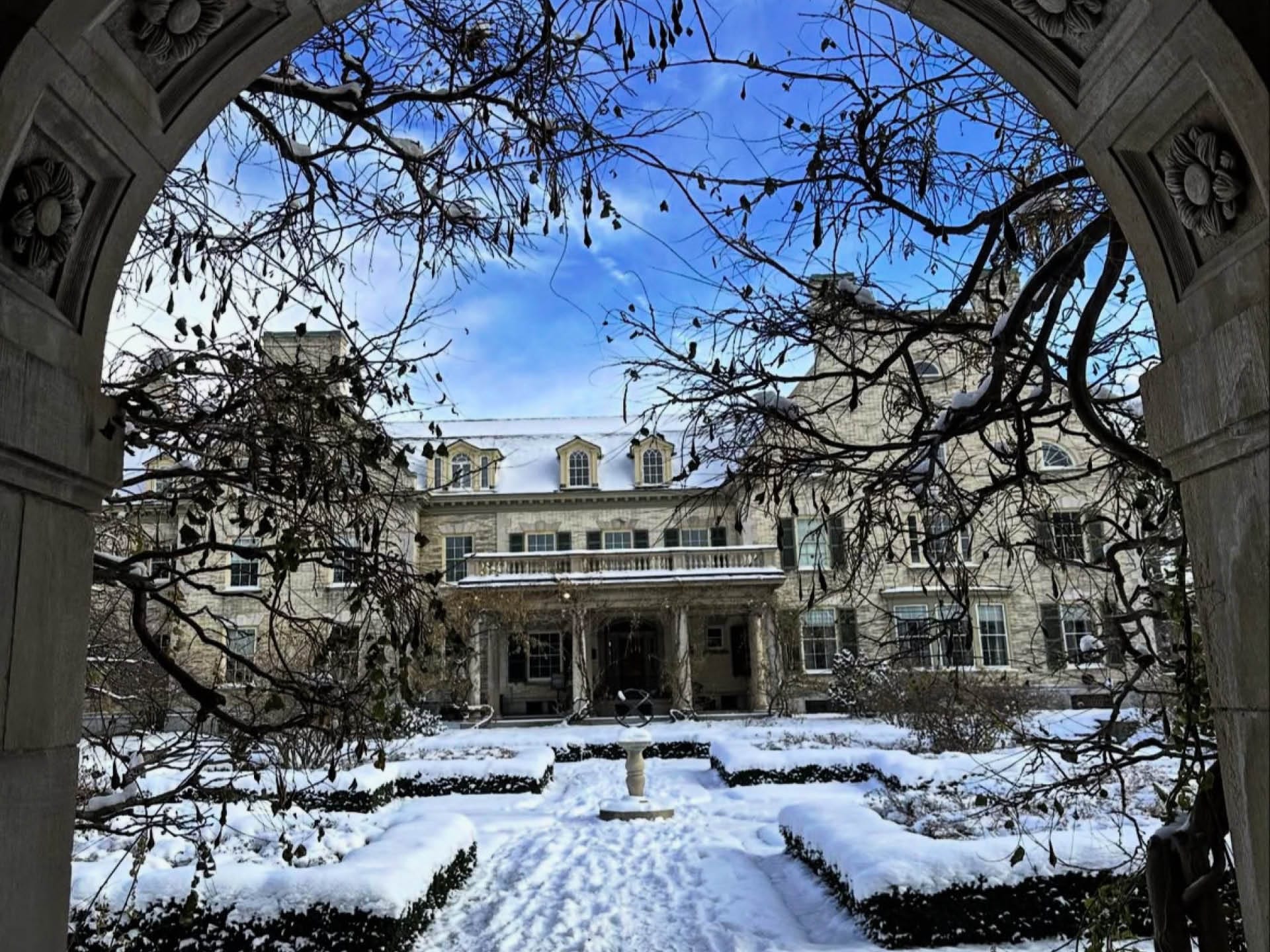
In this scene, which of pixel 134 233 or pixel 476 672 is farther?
pixel 476 672

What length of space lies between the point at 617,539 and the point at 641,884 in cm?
2556

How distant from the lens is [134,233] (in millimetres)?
2613

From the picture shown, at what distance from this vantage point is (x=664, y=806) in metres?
14.9

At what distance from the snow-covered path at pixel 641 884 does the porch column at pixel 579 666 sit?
521 inches

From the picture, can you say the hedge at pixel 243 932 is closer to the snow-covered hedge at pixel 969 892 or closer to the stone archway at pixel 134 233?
the snow-covered hedge at pixel 969 892

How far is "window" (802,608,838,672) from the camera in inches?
1273

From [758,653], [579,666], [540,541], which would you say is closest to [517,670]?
[540,541]

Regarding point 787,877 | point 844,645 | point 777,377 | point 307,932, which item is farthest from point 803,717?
point 777,377

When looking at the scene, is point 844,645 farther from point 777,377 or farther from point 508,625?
point 777,377

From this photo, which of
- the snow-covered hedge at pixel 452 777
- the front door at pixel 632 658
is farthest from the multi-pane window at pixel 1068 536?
the front door at pixel 632 658

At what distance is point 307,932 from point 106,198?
6464mm

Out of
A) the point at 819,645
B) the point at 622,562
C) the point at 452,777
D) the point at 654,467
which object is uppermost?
the point at 654,467

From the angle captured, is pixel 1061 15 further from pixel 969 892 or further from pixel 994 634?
pixel 994 634

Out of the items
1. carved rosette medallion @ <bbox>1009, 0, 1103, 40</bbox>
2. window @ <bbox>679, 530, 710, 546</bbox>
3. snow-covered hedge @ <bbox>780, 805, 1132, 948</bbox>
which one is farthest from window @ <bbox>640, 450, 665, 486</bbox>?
carved rosette medallion @ <bbox>1009, 0, 1103, 40</bbox>
